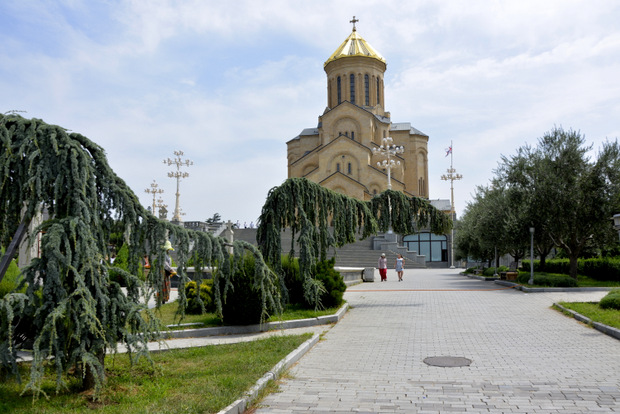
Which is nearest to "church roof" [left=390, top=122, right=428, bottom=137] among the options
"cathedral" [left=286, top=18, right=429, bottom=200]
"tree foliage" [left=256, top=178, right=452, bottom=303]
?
"cathedral" [left=286, top=18, right=429, bottom=200]

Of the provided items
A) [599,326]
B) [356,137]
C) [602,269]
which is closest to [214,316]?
[599,326]

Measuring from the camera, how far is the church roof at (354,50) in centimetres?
5728

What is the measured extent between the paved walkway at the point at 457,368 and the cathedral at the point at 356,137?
128ft

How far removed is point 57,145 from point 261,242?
7.00 m

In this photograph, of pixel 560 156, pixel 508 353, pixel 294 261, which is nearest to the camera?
pixel 508 353

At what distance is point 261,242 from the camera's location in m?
11.8

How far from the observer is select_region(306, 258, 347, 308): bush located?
12.4m

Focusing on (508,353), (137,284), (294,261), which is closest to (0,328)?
(137,284)

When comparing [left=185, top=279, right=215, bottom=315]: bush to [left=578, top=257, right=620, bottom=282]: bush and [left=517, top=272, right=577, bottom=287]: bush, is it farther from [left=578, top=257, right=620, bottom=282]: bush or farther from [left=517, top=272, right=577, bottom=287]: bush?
[left=578, top=257, right=620, bottom=282]: bush

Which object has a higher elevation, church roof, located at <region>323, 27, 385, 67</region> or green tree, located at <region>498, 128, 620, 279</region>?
church roof, located at <region>323, 27, 385, 67</region>

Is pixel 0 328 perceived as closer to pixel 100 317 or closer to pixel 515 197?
pixel 100 317

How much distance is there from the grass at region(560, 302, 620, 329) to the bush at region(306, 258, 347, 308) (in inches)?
219

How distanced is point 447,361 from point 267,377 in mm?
2804

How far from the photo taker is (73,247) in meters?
4.91
